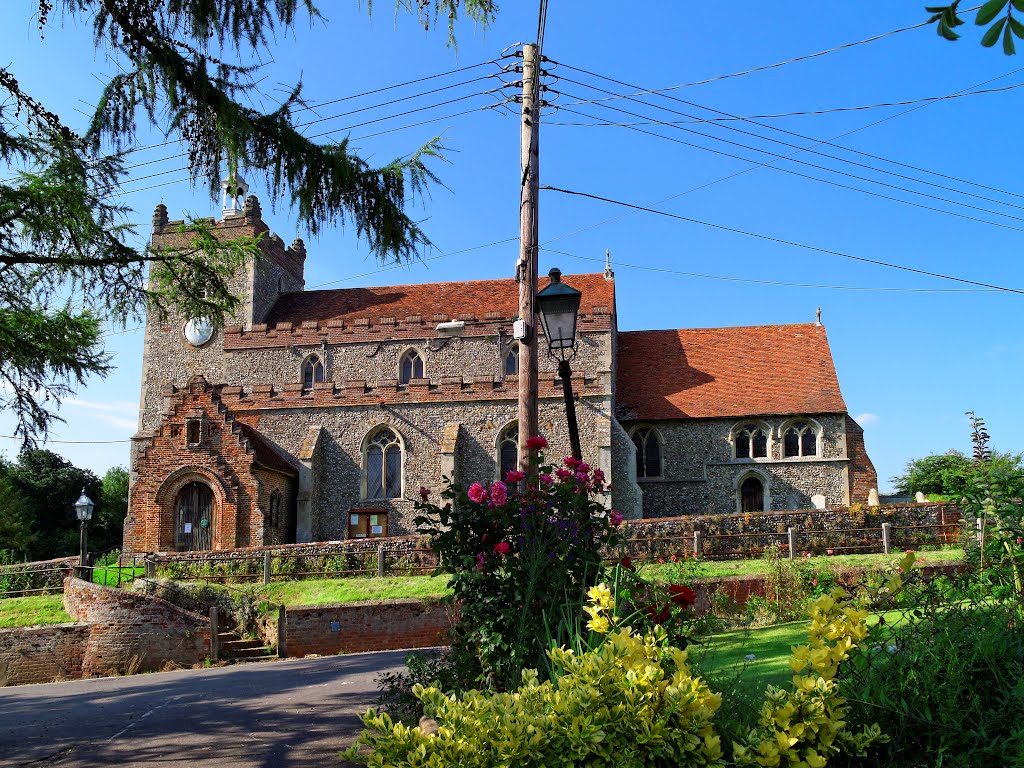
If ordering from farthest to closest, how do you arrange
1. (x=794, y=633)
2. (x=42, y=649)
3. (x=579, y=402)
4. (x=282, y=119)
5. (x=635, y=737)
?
(x=579, y=402) < (x=42, y=649) < (x=794, y=633) < (x=282, y=119) < (x=635, y=737)

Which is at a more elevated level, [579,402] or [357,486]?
[579,402]

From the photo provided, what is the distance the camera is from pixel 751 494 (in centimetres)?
2817

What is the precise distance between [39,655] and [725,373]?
2319 centimetres

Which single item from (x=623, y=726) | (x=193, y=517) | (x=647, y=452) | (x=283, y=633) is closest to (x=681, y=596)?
(x=623, y=726)

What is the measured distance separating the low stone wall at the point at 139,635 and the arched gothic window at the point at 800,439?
19.7m

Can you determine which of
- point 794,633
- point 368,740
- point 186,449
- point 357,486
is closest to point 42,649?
point 186,449

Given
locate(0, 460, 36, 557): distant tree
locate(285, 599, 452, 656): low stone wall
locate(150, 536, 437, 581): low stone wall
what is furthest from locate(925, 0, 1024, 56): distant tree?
locate(0, 460, 36, 557): distant tree

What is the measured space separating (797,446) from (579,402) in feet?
25.9

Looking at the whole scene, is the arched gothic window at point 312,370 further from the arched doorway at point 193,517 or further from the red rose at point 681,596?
the red rose at point 681,596

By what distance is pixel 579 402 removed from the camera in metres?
26.9

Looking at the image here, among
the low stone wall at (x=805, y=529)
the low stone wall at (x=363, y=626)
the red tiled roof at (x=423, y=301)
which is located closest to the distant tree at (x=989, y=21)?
the low stone wall at (x=363, y=626)

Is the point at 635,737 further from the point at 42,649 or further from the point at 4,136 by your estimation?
the point at 42,649

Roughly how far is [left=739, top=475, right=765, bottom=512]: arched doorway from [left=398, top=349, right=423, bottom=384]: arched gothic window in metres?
12.6

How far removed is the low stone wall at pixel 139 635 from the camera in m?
16.8
